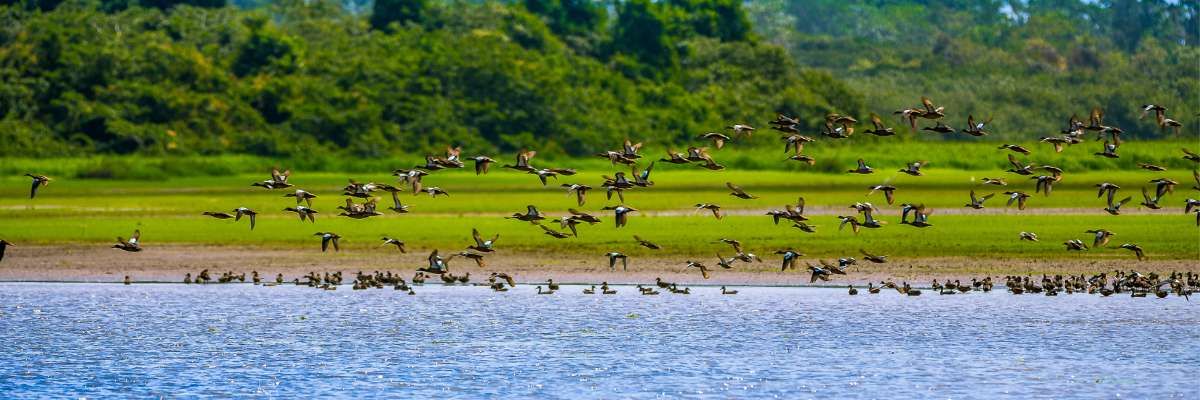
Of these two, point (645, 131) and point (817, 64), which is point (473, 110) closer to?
point (645, 131)

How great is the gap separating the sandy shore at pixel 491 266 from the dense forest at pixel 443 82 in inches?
1473

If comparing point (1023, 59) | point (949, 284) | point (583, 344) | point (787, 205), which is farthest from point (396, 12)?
point (583, 344)

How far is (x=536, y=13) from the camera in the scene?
3984 inches

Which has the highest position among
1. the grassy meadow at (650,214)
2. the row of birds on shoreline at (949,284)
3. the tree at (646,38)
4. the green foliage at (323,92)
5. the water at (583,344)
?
the tree at (646,38)

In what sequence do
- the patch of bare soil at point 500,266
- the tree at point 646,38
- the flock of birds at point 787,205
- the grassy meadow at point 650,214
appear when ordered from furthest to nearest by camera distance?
the tree at point 646,38, the grassy meadow at point 650,214, the patch of bare soil at point 500,266, the flock of birds at point 787,205

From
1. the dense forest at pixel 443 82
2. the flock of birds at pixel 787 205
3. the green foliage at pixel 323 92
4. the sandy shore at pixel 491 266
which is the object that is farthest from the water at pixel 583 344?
the dense forest at pixel 443 82

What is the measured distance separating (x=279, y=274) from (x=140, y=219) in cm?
1276

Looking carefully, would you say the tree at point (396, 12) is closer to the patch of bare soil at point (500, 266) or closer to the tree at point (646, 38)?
the tree at point (646, 38)

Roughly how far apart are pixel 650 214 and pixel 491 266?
11464mm

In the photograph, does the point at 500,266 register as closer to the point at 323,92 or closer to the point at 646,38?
the point at 323,92

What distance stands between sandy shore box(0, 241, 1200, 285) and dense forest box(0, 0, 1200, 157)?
37.4m

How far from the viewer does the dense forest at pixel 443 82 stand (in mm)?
75812

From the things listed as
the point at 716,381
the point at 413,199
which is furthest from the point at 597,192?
the point at 716,381

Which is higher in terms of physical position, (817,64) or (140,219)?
(817,64)
